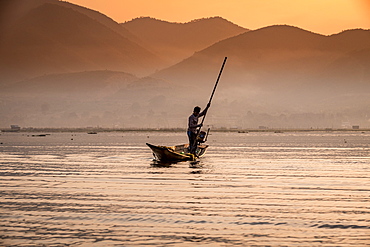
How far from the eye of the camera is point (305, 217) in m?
22.2

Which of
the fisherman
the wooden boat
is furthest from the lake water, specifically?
the fisherman

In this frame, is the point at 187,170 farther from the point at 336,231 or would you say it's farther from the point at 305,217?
the point at 336,231

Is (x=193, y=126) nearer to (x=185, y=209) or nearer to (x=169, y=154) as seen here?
(x=169, y=154)

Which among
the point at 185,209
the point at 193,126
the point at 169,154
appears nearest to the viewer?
the point at 185,209

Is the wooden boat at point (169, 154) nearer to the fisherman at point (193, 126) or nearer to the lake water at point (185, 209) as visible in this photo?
the fisherman at point (193, 126)

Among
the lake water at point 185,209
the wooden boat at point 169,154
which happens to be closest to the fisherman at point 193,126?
the wooden boat at point 169,154

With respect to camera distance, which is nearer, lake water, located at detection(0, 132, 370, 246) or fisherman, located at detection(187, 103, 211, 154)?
lake water, located at detection(0, 132, 370, 246)

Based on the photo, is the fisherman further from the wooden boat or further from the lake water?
the lake water

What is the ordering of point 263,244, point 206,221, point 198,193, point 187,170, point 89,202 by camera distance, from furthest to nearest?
point 187,170 → point 198,193 → point 89,202 → point 206,221 → point 263,244

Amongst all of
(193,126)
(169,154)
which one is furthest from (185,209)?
(193,126)

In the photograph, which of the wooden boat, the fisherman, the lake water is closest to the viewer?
the lake water

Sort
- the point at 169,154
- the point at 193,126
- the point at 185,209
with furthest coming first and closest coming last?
the point at 193,126, the point at 169,154, the point at 185,209

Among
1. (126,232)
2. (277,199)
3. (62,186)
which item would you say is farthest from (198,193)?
(126,232)

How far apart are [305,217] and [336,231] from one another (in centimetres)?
262
